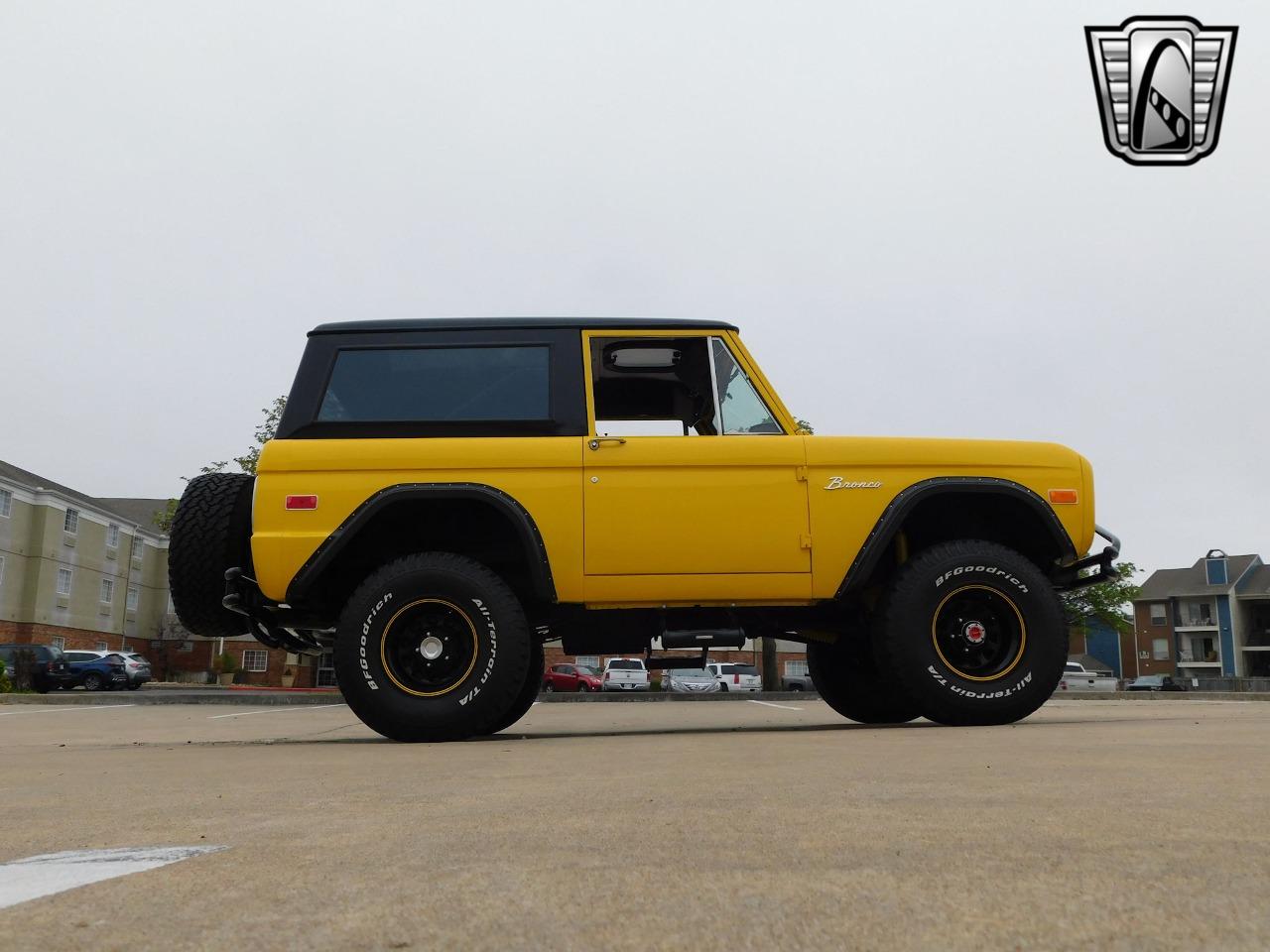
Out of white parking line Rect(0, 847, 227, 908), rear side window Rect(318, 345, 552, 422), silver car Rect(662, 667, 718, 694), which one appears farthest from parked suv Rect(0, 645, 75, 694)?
white parking line Rect(0, 847, 227, 908)

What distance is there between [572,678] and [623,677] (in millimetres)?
2055

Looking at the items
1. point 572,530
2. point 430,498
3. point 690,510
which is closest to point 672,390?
point 690,510

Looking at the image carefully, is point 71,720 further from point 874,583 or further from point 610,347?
point 874,583

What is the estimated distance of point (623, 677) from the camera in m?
34.4

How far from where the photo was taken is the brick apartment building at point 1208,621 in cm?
6881

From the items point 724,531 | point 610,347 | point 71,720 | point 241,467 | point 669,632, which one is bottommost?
point 71,720

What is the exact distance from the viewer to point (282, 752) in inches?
191

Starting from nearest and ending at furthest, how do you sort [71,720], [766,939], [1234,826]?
[766,939] → [1234,826] → [71,720]

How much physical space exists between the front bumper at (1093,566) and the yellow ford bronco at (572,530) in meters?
0.02

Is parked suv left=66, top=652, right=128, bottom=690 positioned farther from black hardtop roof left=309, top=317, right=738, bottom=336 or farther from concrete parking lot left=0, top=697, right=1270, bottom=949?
concrete parking lot left=0, top=697, right=1270, bottom=949

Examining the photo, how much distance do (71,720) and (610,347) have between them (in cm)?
756

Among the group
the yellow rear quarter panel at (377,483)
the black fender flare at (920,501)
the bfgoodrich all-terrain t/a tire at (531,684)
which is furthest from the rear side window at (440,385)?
the black fender flare at (920,501)

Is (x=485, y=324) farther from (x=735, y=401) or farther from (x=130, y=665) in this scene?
(x=130, y=665)

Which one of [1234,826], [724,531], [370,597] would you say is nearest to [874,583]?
[724,531]
